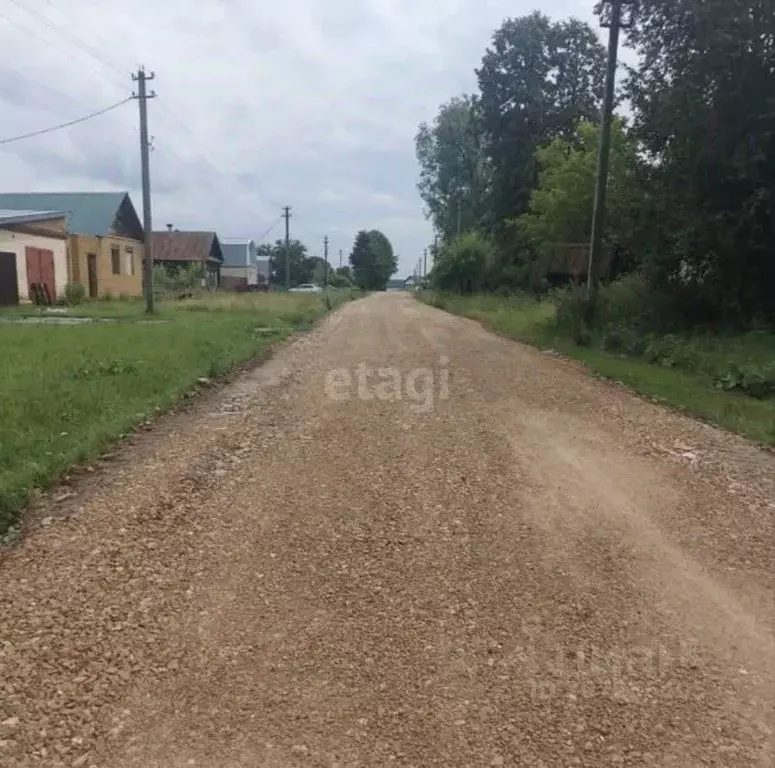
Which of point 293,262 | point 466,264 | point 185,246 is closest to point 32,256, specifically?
point 466,264

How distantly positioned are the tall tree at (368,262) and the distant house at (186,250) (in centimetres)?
5129

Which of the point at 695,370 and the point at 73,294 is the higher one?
the point at 73,294

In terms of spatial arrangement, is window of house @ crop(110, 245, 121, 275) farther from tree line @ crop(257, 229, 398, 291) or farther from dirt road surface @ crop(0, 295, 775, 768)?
tree line @ crop(257, 229, 398, 291)

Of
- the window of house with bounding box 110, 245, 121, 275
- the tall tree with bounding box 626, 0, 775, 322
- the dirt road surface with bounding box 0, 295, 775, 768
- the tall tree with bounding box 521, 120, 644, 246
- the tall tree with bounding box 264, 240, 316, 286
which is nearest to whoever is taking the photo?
the dirt road surface with bounding box 0, 295, 775, 768

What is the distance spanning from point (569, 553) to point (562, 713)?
1.56 metres

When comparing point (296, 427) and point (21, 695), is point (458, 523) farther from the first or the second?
point (296, 427)

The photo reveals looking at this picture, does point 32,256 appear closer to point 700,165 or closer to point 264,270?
point 700,165

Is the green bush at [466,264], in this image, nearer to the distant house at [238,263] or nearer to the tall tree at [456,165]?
the tall tree at [456,165]

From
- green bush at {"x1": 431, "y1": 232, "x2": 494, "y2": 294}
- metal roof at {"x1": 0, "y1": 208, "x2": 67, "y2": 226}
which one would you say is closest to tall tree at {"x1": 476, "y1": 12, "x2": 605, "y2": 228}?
green bush at {"x1": 431, "y1": 232, "x2": 494, "y2": 294}

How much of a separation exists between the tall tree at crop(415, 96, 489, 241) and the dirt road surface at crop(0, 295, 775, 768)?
165 ft

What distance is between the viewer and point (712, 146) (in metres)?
15.3

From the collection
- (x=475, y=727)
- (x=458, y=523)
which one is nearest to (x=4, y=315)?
(x=458, y=523)

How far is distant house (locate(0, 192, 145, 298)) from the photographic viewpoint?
34.2 metres

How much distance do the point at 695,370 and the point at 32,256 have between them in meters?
25.3
